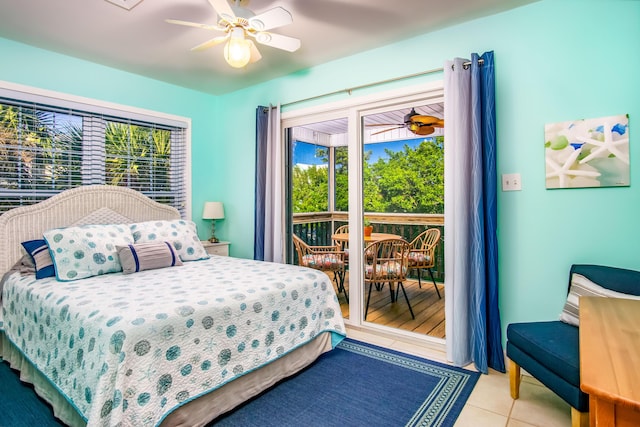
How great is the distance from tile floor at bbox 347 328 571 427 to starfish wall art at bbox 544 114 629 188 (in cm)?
131

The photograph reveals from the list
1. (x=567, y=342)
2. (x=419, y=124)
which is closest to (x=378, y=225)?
(x=419, y=124)

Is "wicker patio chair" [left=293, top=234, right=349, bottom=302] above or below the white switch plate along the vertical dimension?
below

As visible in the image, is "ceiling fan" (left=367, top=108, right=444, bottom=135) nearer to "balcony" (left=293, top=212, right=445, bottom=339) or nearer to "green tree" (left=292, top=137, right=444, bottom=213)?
"green tree" (left=292, top=137, right=444, bottom=213)

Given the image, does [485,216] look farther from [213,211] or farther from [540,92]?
[213,211]

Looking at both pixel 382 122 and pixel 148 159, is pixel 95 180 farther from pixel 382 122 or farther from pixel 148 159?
pixel 382 122

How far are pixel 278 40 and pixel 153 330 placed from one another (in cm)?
187

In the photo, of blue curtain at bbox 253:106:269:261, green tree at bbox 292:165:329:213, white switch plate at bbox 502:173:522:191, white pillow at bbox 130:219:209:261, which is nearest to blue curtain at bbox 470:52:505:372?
Result: white switch plate at bbox 502:173:522:191

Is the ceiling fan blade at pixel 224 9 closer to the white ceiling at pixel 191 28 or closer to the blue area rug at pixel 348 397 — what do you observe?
the white ceiling at pixel 191 28

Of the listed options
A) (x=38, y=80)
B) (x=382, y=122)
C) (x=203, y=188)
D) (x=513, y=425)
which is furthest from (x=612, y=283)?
(x=38, y=80)

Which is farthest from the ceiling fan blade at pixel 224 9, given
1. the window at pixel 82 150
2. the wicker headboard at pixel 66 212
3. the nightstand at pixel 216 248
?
the nightstand at pixel 216 248

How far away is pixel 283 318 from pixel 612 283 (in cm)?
191

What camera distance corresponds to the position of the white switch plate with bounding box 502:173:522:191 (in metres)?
2.50

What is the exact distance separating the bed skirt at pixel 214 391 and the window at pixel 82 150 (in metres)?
1.29

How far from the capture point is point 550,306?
2412 mm
